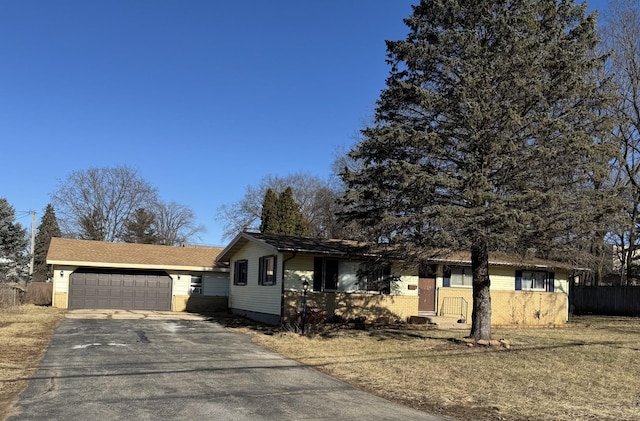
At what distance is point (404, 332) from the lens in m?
17.5

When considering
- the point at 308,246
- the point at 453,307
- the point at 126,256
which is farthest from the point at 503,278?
the point at 126,256

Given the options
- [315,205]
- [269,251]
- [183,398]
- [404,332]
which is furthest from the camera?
[315,205]

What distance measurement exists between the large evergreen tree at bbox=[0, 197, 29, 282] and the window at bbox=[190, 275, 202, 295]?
31.7 feet

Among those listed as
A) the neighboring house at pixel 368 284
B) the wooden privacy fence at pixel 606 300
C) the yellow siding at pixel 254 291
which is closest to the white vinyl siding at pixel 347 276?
the neighboring house at pixel 368 284

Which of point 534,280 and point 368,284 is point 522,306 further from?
point 368,284

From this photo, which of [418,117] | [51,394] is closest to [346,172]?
[418,117]

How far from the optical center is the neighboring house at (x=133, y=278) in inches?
1025

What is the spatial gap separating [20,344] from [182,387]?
21.4 feet

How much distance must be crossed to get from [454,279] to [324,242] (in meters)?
6.02

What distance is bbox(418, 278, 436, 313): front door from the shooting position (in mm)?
22047

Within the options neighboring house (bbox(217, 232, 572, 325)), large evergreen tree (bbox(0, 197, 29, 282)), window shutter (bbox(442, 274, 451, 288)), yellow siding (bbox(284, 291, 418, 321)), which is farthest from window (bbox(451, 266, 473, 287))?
large evergreen tree (bbox(0, 197, 29, 282))

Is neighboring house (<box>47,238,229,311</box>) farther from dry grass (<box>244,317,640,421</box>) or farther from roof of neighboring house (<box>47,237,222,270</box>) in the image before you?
dry grass (<box>244,317,640,421</box>)

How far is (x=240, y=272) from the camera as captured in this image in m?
25.1

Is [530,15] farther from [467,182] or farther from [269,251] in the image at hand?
[269,251]
